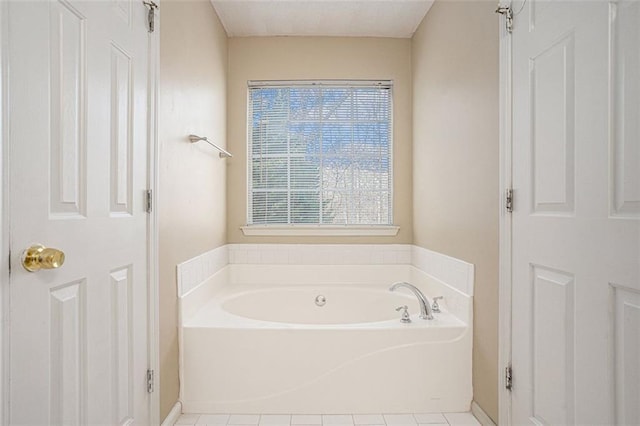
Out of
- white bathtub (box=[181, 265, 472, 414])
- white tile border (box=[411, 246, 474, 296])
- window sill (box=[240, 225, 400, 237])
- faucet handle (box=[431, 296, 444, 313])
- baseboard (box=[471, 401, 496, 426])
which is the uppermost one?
window sill (box=[240, 225, 400, 237])

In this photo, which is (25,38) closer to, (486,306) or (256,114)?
(486,306)

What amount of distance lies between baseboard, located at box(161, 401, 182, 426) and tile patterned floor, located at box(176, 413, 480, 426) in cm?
3

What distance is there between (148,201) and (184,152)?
20.3 inches

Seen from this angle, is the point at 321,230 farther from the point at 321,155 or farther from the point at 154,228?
the point at 154,228

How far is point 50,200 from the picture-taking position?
3.70ft

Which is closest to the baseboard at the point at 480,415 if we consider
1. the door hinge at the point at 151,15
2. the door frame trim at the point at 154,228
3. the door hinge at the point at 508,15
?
the door frame trim at the point at 154,228

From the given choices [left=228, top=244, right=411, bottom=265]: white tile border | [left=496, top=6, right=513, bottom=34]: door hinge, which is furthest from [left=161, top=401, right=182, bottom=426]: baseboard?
[left=496, top=6, right=513, bottom=34]: door hinge

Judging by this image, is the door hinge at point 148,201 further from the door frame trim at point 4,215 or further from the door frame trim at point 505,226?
the door frame trim at point 505,226

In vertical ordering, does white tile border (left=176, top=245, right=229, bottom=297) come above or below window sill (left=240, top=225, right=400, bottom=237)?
below

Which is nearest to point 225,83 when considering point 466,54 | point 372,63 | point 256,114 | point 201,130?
point 256,114

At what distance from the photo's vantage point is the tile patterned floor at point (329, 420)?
79.4 inches

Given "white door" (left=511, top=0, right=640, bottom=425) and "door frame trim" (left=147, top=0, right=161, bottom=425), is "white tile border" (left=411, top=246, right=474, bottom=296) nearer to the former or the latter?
"white door" (left=511, top=0, right=640, bottom=425)

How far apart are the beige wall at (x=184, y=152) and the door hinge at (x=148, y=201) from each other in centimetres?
9

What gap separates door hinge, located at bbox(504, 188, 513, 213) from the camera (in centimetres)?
173
